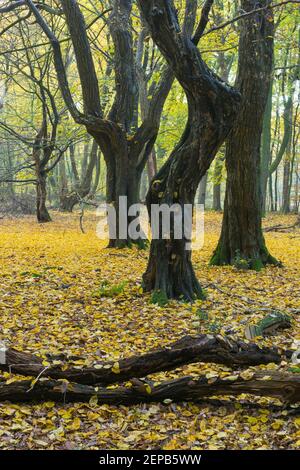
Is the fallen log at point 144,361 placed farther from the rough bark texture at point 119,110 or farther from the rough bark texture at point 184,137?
the rough bark texture at point 119,110

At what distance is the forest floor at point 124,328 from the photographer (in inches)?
139

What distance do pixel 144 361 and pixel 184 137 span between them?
142 inches

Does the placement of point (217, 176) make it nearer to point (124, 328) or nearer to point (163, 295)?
point (163, 295)

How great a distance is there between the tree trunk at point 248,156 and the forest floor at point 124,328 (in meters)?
0.52

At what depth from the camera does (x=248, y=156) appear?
898 cm

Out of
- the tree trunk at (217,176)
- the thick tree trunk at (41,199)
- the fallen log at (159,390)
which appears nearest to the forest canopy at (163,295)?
the fallen log at (159,390)

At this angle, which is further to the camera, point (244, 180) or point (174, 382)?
point (244, 180)

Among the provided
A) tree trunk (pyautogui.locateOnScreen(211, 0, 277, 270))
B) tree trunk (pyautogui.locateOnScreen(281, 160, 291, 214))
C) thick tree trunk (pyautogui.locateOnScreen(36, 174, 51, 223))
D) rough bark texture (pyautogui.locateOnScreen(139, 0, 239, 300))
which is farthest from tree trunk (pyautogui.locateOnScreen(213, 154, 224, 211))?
rough bark texture (pyautogui.locateOnScreen(139, 0, 239, 300))

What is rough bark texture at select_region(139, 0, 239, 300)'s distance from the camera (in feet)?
19.5
